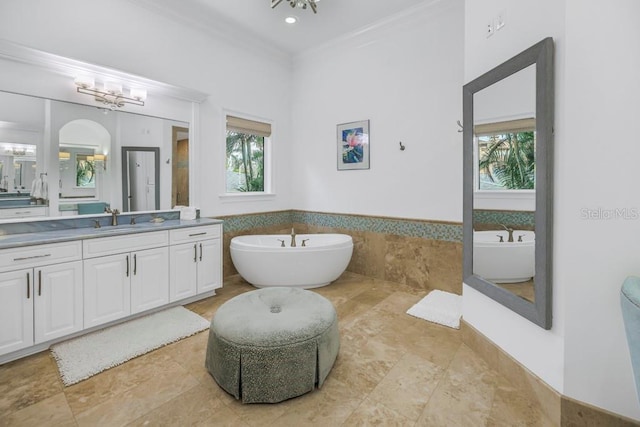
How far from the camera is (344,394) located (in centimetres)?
182

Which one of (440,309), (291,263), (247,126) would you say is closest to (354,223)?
(291,263)

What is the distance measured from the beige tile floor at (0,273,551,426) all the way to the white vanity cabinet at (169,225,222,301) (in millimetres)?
827

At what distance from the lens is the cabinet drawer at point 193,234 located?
3.05m

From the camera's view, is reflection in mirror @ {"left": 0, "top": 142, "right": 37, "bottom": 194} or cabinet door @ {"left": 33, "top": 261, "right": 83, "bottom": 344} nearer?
cabinet door @ {"left": 33, "top": 261, "right": 83, "bottom": 344}

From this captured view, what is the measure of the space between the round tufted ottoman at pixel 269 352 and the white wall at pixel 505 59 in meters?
1.13

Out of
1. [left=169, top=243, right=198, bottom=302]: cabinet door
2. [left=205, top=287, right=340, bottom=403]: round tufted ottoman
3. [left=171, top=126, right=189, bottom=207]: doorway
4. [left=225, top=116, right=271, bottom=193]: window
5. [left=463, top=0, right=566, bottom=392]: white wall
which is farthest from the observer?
[left=225, top=116, right=271, bottom=193]: window

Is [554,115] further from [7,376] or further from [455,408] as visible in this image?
[7,376]

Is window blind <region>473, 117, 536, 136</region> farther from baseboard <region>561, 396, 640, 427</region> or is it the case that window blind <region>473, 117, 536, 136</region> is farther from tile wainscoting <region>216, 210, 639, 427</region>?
baseboard <region>561, 396, 640, 427</region>

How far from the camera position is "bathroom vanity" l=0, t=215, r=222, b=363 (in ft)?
6.99

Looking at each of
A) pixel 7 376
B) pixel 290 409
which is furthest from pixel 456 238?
pixel 7 376

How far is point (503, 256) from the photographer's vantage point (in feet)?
6.77

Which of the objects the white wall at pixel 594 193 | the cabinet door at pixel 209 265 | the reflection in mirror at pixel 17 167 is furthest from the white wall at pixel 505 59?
Result: the reflection in mirror at pixel 17 167

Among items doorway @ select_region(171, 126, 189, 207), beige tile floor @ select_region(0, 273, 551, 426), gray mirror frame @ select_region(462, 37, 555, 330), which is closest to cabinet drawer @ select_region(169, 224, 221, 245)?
doorway @ select_region(171, 126, 189, 207)

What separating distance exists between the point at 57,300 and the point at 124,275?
0.47 metres
